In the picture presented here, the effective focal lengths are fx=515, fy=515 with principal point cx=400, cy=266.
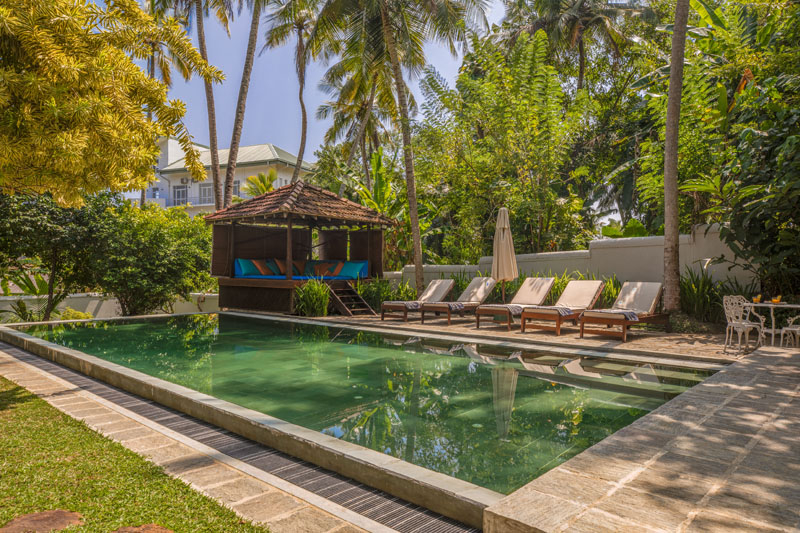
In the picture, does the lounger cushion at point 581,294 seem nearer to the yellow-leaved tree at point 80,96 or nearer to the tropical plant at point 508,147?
the tropical plant at point 508,147

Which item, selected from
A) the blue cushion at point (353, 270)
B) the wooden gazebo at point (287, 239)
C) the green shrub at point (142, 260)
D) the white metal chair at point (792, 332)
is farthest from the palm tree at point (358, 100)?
the white metal chair at point (792, 332)

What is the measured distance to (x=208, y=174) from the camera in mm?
38062

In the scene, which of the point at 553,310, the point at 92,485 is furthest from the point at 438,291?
the point at 92,485

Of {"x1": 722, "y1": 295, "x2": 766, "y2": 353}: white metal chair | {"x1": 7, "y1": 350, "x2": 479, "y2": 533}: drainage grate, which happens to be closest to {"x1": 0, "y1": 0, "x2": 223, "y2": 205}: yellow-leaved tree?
{"x1": 7, "y1": 350, "x2": 479, "y2": 533}: drainage grate

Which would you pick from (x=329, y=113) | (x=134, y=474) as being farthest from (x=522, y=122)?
(x=329, y=113)

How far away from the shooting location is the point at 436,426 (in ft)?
14.9

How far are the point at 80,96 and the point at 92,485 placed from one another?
9.96 ft

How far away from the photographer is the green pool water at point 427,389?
3.98 m

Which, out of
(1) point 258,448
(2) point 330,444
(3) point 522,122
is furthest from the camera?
(3) point 522,122

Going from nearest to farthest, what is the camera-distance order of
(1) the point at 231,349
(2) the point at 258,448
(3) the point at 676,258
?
(2) the point at 258,448
(1) the point at 231,349
(3) the point at 676,258

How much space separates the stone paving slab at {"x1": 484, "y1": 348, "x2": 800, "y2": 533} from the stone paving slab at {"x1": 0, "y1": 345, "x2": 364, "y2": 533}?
98cm

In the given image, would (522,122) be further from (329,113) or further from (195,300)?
(329,113)

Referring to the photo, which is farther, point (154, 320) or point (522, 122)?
point (522, 122)

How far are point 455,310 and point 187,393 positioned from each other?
6.87m
